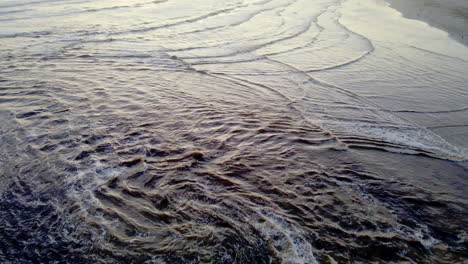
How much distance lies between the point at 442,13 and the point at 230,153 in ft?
52.6

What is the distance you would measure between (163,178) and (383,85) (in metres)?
5.94

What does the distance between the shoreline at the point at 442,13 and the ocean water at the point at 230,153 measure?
3.37 metres

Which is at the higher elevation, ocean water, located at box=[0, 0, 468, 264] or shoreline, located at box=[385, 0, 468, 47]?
shoreline, located at box=[385, 0, 468, 47]

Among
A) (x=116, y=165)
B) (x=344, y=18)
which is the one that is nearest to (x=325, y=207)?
(x=116, y=165)

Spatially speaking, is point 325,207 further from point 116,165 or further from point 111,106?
point 111,106

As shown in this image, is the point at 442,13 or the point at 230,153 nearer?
the point at 230,153

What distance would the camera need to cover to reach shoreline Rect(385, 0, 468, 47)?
12921 millimetres

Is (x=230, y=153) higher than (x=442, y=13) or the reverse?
the reverse

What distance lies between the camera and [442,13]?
15766 millimetres

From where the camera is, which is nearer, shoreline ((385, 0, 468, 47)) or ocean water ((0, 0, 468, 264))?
ocean water ((0, 0, 468, 264))

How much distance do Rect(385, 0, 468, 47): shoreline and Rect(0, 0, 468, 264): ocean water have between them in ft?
11.1

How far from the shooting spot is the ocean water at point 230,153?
11.2 ft

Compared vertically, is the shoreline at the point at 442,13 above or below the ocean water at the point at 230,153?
above

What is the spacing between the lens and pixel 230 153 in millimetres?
4938
